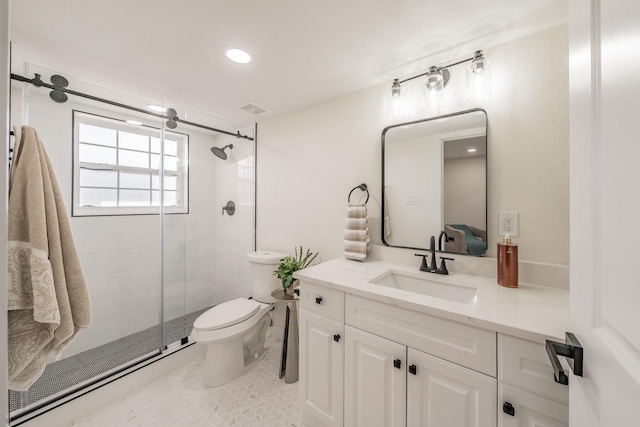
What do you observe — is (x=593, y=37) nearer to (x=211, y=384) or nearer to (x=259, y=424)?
(x=259, y=424)

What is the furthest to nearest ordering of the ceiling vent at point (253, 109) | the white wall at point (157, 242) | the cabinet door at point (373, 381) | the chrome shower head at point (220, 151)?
the chrome shower head at point (220, 151) < the ceiling vent at point (253, 109) < the white wall at point (157, 242) < the cabinet door at point (373, 381)

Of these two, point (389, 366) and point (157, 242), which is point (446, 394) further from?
point (157, 242)

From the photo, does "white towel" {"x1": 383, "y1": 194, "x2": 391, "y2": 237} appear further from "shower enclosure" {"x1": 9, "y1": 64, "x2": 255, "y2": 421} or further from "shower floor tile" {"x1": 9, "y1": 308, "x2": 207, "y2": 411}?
"shower floor tile" {"x1": 9, "y1": 308, "x2": 207, "y2": 411}

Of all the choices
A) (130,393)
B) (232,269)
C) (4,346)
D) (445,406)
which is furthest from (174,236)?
(445,406)

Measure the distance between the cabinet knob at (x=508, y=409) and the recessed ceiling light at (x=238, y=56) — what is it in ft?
6.46

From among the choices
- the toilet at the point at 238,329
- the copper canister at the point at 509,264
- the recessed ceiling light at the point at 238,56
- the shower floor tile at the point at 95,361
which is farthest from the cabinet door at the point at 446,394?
the shower floor tile at the point at 95,361

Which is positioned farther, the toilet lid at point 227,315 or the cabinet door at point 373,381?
the toilet lid at point 227,315

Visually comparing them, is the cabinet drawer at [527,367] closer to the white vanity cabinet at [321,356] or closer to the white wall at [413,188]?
the white vanity cabinet at [321,356]

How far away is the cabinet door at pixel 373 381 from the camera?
1028 millimetres

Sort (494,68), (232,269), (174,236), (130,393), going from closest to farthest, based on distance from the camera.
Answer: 1. (494,68)
2. (130,393)
3. (174,236)
4. (232,269)

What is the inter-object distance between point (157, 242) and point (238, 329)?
1309mm

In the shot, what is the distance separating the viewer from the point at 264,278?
209 cm

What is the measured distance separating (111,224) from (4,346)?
2.11 metres

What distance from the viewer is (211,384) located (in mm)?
1698
